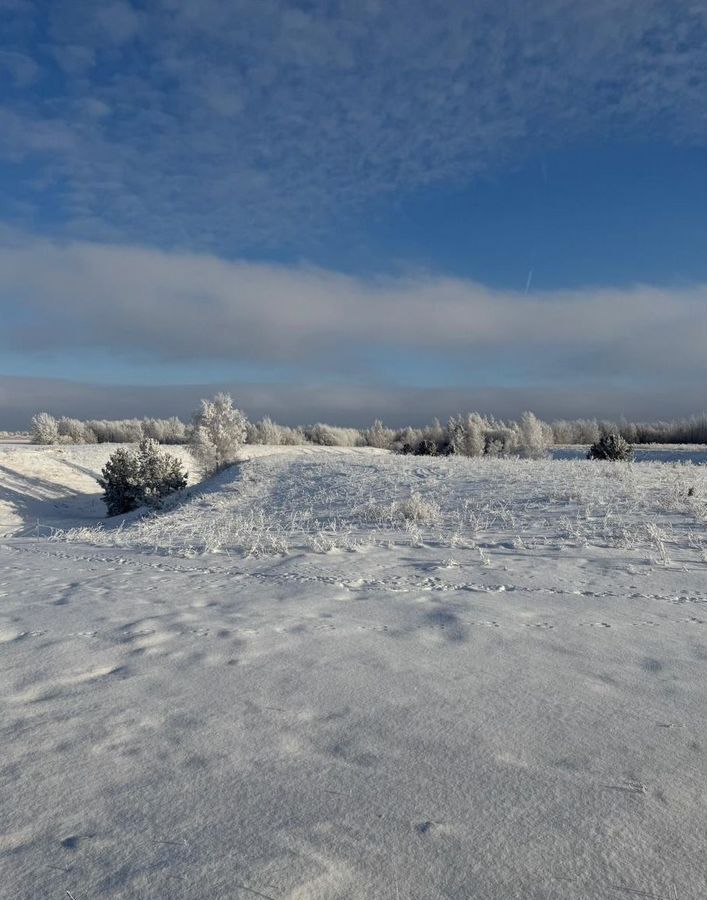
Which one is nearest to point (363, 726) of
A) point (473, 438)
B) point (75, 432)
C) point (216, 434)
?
point (216, 434)

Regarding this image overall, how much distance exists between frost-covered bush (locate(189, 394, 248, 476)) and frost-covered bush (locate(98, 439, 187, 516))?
8.44 feet

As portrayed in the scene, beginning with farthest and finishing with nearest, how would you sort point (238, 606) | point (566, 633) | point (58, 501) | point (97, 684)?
1. point (58, 501)
2. point (238, 606)
3. point (566, 633)
4. point (97, 684)

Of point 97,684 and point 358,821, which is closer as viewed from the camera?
point 358,821

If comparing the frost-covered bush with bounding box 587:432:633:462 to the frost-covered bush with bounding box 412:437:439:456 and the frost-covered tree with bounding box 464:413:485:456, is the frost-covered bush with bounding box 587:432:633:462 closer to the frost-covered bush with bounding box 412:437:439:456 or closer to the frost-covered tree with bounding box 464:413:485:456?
the frost-covered tree with bounding box 464:413:485:456

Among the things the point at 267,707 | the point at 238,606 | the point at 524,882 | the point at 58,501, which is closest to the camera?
the point at 524,882

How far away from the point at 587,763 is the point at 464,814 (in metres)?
0.69

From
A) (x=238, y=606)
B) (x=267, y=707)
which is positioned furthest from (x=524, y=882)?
(x=238, y=606)

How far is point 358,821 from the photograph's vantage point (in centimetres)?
219

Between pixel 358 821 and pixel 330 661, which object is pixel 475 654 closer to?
pixel 330 661

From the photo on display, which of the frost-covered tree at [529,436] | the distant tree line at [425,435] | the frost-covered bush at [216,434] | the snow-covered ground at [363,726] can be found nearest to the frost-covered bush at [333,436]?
the distant tree line at [425,435]

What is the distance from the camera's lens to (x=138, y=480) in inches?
877

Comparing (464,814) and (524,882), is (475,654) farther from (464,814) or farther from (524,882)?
(524,882)

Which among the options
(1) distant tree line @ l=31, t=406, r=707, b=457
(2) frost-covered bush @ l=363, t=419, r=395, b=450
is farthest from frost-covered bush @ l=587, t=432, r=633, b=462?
(2) frost-covered bush @ l=363, t=419, r=395, b=450

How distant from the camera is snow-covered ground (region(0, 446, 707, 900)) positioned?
197 centimetres
